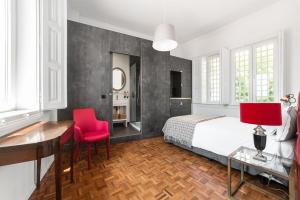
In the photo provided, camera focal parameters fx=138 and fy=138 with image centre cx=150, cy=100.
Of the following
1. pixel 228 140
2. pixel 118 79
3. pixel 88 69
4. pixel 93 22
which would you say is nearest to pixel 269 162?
pixel 228 140

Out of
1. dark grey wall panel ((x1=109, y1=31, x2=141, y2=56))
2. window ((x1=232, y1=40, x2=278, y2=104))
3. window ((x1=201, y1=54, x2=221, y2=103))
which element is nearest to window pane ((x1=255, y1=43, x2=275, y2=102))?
window ((x1=232, y1=40, x2=278, y2=104))

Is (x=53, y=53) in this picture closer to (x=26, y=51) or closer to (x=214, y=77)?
(x=26, y=51)

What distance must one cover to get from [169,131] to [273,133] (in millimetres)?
1726

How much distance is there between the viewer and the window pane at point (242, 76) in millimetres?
3506

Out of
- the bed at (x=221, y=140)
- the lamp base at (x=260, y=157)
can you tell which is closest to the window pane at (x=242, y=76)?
the bed at (x=221, y=140)

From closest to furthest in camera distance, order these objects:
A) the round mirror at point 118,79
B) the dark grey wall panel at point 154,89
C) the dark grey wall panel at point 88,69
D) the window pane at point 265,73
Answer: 1. the dark grey wall panel at point 88,69
2. the window pane at point 265,73
3. the dark grey wall panel at point 154,89
4. the round mirror at point 118,79

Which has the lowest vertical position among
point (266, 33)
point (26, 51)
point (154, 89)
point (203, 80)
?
point (154, 89)

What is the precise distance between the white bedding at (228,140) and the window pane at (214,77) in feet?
6.71

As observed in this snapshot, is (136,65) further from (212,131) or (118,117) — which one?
(212,131)

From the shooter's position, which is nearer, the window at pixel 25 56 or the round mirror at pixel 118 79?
the window at pixel 25 56

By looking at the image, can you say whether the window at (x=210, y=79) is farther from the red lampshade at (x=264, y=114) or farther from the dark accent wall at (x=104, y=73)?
the red lampshade at (x=264, y=114)

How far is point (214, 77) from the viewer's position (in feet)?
13.8

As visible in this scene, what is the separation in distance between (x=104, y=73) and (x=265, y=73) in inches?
144

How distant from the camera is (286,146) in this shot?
1474mm
